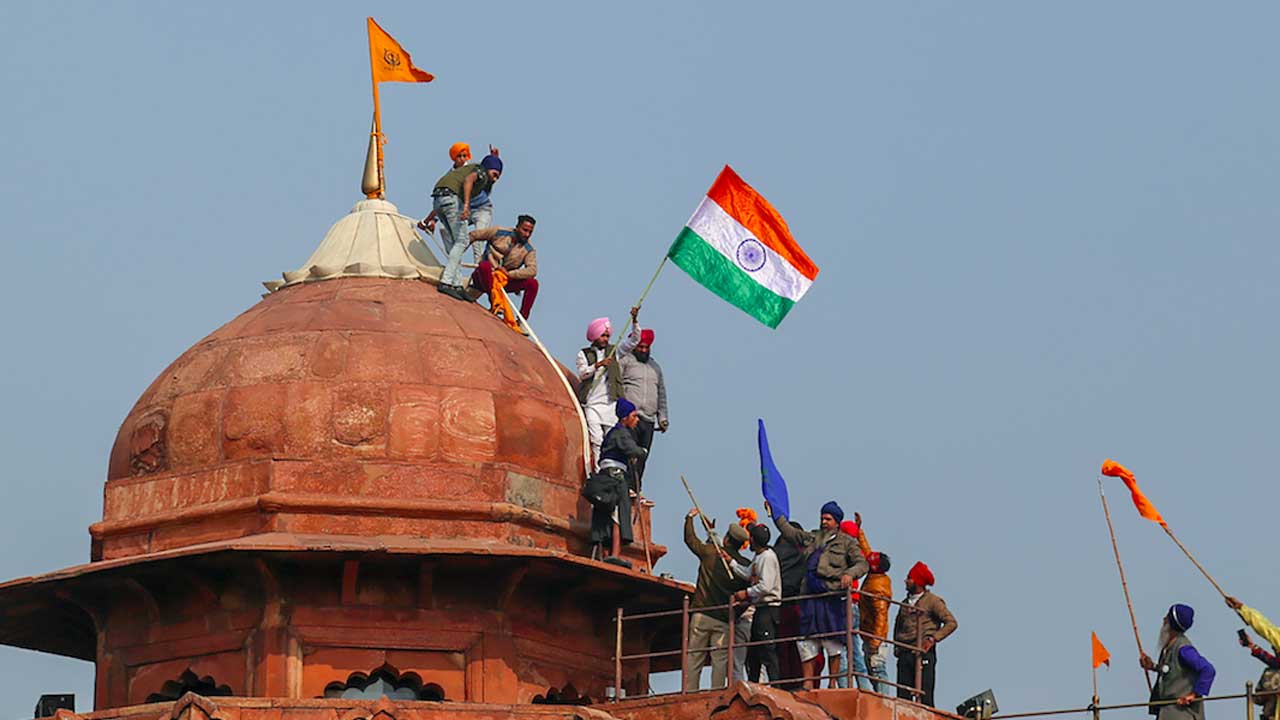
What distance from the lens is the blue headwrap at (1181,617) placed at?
32.8 m

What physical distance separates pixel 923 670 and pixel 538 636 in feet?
12.7

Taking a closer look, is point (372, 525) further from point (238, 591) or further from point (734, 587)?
point (734, 587)

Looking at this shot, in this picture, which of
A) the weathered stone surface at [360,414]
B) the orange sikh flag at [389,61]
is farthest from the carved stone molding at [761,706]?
the orange sikh flag at [389,61]

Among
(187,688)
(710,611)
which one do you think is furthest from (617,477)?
(187,688)

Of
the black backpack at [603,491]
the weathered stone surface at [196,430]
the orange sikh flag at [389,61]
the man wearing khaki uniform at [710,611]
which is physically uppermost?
the orange sikh flag at [389,61]

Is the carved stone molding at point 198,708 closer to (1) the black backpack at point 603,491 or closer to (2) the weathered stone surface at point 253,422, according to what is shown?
(2) the weathered stone surface at point 253,422

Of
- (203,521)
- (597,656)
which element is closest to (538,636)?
(597,656)

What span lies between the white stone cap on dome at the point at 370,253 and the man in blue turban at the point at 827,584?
19.7 ft

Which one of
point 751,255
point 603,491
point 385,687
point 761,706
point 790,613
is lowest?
point 761,706

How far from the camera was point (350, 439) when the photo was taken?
35.6 meters

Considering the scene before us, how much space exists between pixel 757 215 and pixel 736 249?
16.5 inches

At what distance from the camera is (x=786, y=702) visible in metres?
32.5

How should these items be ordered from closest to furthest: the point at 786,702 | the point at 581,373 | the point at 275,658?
1. the point at 786,702
2. the point at 275,658
3. the point at 581,373

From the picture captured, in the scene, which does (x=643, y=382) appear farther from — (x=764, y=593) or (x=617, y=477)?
(x=764, y=593)
